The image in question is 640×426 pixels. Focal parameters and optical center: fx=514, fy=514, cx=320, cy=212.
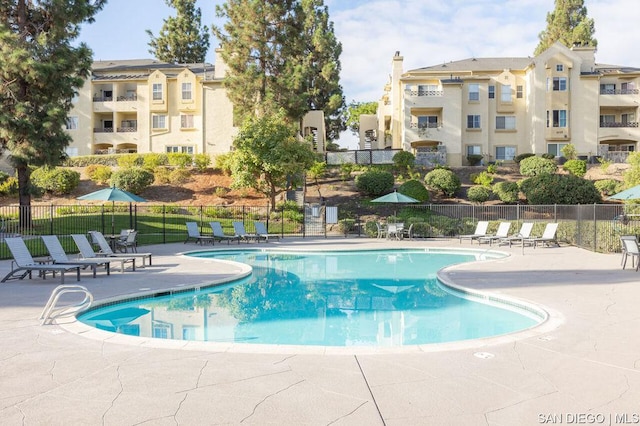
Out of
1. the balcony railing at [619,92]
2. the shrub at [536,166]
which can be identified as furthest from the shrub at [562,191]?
the balcony railing at [619,92]

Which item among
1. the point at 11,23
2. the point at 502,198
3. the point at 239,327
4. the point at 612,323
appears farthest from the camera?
the point at 502,198

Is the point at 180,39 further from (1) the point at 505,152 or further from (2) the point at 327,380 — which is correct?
(2) the point at 327,380

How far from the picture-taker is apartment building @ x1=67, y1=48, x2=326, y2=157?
44125mm

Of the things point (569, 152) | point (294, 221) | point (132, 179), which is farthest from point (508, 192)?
point (132, 179)

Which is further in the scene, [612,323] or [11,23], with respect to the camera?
[11,23]

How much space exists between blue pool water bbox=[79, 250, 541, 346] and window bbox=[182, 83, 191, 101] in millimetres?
33422

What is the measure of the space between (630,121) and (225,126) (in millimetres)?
36278

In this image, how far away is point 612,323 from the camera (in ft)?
24.1

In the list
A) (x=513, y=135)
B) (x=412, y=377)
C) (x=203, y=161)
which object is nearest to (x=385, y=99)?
(x=513, y=135)

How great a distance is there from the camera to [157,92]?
1790 inches

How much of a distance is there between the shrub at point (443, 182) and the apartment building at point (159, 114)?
12539 millimetres

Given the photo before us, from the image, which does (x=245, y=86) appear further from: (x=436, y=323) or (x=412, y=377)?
(x=412, y=377)

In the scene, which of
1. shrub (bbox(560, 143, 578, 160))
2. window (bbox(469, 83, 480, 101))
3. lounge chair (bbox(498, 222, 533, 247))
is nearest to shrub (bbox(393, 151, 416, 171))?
window (bbox(469, 83, 480, 101))

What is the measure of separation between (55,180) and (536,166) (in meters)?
33.7
